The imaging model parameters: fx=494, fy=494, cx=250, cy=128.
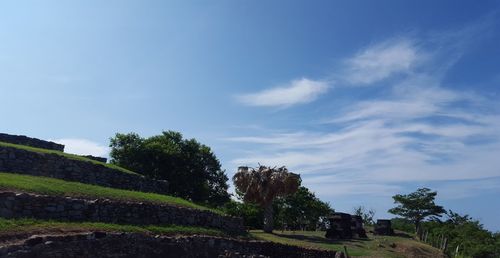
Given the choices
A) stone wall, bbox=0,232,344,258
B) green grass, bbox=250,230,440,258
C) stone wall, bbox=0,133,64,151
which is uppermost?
stone wall, bbox=0,133,64,151

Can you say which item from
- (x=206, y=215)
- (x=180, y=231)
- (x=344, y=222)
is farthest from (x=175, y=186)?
(x=180, y=231)

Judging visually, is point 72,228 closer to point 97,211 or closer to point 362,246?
point 97,211

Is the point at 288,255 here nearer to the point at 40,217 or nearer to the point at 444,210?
the point at 40,217

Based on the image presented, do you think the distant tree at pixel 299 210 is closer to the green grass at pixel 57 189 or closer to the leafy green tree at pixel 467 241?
the leafy green tree at pixel 467 241

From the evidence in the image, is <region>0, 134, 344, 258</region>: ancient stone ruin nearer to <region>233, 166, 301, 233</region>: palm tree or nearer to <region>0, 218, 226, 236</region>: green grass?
<region>0, 218, 226, 236</region>: green grass

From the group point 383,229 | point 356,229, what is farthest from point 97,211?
point 383,229

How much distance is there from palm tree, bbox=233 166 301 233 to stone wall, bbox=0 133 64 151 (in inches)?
663

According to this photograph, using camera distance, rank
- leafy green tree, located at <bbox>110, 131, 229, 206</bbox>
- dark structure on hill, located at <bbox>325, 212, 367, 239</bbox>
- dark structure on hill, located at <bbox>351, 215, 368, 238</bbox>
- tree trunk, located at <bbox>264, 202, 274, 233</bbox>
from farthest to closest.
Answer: leafy green tree, located at <bbox>110, 131, 229, 206</bbox>, dark structure on hill, located at <bbox>351, 215, 368, 238</bbox>, dark structure on hill, located at <bbox>325, 212, 367, 239</bbox>, tree trunk, located at <bbox>264, 202, 274, 233</bbox>

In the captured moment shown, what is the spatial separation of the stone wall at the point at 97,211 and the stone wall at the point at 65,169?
4.96 m

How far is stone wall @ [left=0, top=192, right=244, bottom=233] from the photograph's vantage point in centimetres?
1702

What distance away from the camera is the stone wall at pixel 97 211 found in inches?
670

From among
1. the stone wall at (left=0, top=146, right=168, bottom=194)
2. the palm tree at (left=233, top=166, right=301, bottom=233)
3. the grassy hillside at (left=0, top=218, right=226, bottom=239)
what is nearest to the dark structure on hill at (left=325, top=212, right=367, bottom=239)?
the palm tree at (left=233, top=166, right=301, bottom=233)

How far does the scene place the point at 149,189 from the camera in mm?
29953

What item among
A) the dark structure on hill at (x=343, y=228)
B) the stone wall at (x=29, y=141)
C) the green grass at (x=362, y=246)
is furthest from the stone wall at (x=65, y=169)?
the dark structure on hill at (x=343, y=228)
